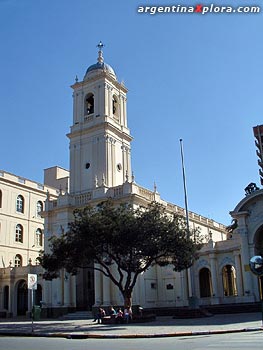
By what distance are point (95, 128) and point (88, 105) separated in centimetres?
471

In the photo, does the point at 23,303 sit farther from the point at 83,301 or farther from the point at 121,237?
the point at 121,237

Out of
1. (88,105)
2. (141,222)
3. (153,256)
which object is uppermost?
(88,105)

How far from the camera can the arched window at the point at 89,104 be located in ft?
167

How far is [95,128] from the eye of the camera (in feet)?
158

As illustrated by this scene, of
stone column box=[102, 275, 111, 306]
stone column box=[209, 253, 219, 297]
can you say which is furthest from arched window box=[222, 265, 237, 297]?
stone column box=[102, 275, 111, 306]

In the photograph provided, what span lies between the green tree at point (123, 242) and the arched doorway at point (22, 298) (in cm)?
2225

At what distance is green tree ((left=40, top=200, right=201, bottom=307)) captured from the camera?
2978cm

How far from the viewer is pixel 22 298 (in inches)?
2089

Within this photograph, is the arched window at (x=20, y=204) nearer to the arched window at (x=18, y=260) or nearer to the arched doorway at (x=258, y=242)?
the arched window at (x=18, y=260)

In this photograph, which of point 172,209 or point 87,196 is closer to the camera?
point 87,196

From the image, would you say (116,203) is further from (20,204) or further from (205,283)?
(20,204)

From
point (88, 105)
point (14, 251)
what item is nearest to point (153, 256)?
point (88, 105)

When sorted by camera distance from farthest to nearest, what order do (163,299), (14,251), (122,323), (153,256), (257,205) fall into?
(14,251) → (163,299) → (257,205) → (153,256) → (122,323)

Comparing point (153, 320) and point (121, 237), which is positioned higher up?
point (121, 237)
